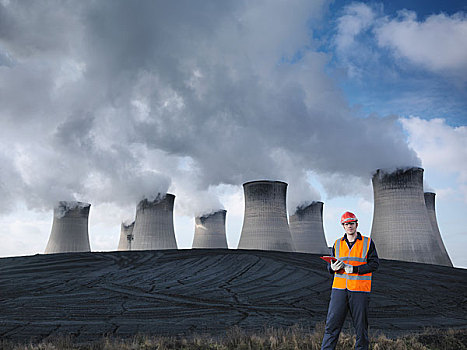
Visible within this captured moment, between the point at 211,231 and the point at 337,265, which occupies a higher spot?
the point at 211,231

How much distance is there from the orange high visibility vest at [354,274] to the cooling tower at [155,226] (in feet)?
59.1

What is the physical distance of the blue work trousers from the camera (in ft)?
10.0

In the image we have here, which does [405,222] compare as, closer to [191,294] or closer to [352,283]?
[191,294]

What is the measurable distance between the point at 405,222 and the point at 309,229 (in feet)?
29.6

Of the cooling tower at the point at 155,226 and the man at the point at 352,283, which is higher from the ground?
the cooling tower at the point at 155,226

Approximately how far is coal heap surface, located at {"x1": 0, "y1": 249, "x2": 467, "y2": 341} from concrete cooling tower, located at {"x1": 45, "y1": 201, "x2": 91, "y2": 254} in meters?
7.87

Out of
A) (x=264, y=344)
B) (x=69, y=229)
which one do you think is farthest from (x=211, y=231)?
(x=264, y=344)

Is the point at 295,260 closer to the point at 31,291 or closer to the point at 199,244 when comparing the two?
the point at 31,291

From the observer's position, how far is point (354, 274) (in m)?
3.07

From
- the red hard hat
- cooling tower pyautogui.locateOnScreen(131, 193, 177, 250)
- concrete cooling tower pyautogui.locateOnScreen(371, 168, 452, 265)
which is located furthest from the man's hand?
cooling tower pyautogui.locateOnScreen(131, 193, 177, 250)

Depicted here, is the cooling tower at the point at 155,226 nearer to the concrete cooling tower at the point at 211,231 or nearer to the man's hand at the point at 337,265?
the concrete cooling tower at the point at 211,231

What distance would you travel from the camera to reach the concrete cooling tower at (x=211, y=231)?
28344 mm

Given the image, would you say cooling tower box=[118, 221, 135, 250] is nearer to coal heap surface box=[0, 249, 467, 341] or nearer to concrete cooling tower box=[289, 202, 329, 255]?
concrete cooling tower box=[289, 202, 329, 255]

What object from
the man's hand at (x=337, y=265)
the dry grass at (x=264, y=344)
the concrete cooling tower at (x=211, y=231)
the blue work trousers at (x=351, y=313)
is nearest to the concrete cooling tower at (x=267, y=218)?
the concrete cooling tower at (x=211, y=231)
